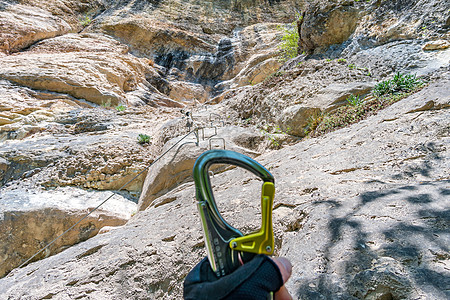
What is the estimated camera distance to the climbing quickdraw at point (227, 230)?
2.76ft

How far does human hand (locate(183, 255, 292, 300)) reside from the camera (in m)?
0.69

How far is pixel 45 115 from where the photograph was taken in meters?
8.30

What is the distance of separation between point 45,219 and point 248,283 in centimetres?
544

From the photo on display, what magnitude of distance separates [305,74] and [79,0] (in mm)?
19006

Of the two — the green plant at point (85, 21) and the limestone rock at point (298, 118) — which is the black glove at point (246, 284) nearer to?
the limestone rock at point (298, 118)

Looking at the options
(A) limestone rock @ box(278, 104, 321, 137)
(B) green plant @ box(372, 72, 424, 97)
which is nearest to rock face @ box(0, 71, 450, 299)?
(B) green plant @ box(372, 72, 424, 97)

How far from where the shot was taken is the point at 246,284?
702 millimetres

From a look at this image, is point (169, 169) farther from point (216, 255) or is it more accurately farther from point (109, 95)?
point (109, 95)

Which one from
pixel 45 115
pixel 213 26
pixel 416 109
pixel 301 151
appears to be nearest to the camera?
pixel 416 109

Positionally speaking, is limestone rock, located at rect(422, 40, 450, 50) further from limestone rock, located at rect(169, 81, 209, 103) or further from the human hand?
limestone rock, located at rect(169, 81, 209, 103)

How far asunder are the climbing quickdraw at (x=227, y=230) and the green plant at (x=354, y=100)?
4.62 m

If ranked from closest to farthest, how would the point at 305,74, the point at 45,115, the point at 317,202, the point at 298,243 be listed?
the point at 298,243 → the point at 317,202 → the point at 305,74 → the point at 45,115

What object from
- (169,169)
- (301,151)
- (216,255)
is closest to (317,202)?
(216,255)

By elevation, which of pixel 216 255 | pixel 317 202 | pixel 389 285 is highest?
pixel 216 255
